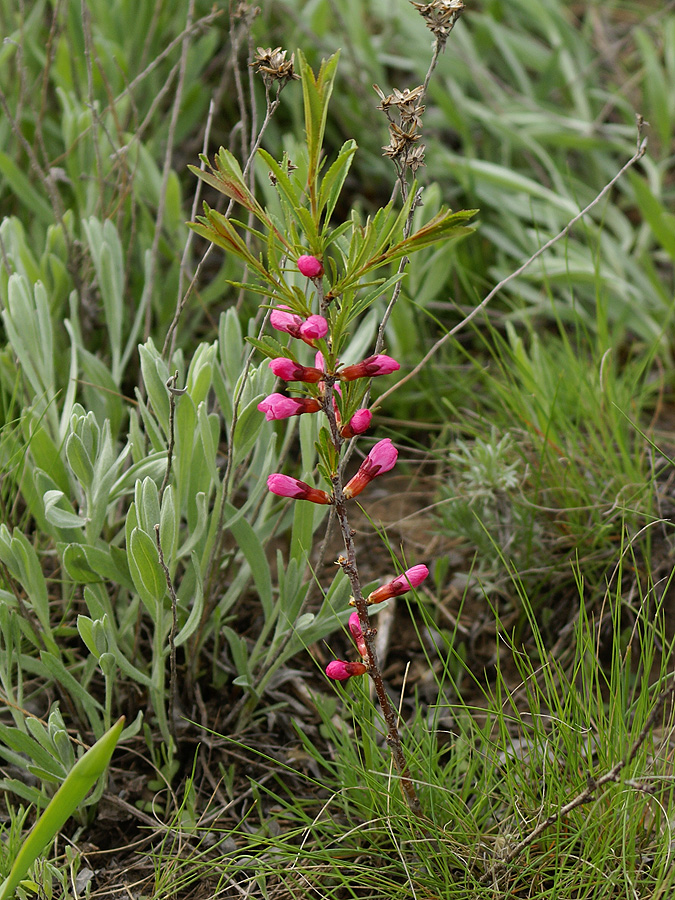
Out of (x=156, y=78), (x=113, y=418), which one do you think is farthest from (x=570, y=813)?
(x=156, y=78)

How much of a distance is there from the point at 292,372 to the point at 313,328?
9 centimetres

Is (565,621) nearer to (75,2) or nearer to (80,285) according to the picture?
(80,285)

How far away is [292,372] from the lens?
1.13m

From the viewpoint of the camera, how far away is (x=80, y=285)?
2215mm

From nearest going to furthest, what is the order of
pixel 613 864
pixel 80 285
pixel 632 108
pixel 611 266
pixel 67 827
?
1. pixel 613 864
2. pixel 67 827
3. pixel 80 285
4. pixel 611 266
5. pixel 632 108

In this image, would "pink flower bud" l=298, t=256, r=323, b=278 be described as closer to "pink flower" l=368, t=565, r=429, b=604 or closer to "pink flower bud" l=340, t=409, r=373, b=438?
"pink flower bud" l=340, t=409, r=373, b=438

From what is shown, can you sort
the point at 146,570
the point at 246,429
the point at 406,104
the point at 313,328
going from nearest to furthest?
1. the point at 313,328
2. the point at 406,104
3. the point at 146,570
4. the point at 246,429

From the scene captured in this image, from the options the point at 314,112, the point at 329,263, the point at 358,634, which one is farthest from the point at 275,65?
the point at 358,634

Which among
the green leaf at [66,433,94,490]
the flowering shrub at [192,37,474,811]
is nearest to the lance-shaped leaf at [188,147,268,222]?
the flowering shrub at [192,37,474,811]

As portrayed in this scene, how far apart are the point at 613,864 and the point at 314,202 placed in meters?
1.10

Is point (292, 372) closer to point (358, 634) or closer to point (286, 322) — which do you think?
point (286, 322)

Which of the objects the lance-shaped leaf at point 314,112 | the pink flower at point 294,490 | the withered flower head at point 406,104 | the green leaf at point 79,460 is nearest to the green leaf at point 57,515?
the green leaf at point 79,460

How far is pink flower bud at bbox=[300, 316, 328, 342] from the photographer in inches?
41.7

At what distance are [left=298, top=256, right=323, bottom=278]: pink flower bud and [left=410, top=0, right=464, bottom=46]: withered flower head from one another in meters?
0.43
